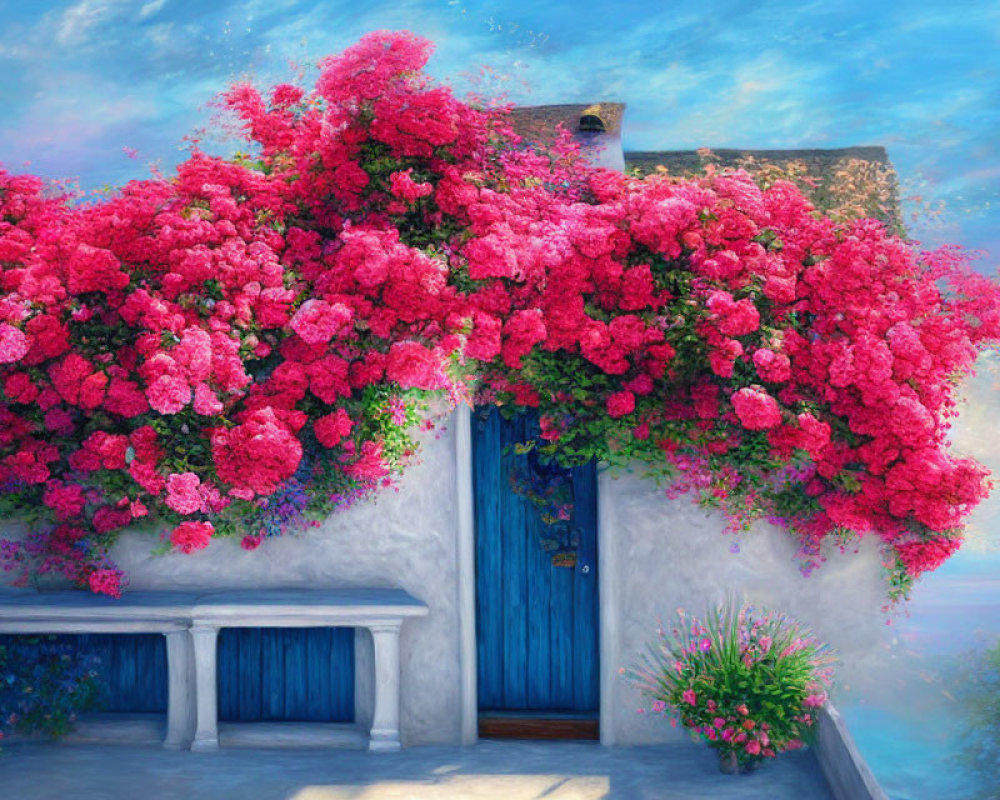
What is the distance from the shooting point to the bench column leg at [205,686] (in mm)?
7469

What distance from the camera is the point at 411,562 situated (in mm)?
7734

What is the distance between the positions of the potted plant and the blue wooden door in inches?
37.2

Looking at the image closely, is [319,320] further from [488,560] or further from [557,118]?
[557,118]

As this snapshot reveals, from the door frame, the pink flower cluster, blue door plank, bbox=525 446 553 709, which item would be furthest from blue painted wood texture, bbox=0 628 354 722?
blue door plank, bbox=525 446 553 709

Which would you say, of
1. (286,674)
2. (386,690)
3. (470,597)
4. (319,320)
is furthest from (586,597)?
(319,320)

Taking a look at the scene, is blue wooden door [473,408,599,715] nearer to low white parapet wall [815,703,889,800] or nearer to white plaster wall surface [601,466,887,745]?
white plaster wall surface [601,466,887,745]

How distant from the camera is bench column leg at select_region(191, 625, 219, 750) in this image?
24.5 feet

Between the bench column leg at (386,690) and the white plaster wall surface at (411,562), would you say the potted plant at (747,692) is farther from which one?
the bench column leg at (386,690)

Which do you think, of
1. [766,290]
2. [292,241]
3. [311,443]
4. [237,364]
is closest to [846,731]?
[766,290]

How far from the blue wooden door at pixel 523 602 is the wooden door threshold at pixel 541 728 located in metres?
0.14

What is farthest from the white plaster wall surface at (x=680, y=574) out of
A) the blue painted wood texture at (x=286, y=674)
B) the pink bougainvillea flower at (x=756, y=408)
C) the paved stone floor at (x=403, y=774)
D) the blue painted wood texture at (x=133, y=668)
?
the blue painted wood texture at (x=133, y=668)

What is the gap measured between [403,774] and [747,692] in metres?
2.50

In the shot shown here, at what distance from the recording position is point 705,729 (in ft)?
22.5

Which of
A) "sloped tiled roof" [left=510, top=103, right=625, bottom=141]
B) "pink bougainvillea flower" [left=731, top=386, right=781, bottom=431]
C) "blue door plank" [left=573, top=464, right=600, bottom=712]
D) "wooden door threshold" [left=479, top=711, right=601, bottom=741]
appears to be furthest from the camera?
"sloped tiled roof" [left=510, top=103, right=625, bottom=141]
